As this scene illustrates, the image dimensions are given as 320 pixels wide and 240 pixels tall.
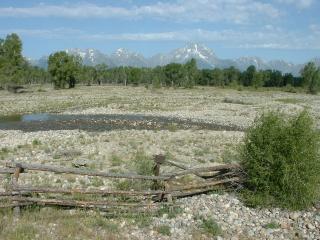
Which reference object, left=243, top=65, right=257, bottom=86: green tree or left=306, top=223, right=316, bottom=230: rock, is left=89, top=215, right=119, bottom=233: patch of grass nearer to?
left=306, top=223, right=316, bottom=230: rock

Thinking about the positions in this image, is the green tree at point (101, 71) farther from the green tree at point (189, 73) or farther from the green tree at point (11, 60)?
the green tree at point (11, 60)

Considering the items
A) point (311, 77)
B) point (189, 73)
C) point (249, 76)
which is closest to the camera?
point (311, 77)

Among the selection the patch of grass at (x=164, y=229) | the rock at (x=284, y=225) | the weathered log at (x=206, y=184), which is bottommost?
the patch of grass at (x=164, y=229)

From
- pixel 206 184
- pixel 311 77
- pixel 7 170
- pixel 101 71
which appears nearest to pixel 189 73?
pixel 101 71

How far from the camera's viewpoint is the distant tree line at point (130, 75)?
4035 inches

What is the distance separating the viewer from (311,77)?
135 m

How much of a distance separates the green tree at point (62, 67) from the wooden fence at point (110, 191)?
10213 cm

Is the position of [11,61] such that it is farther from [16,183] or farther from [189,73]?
[16,183]

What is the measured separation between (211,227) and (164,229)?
1.34 metres

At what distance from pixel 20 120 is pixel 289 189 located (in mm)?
39394

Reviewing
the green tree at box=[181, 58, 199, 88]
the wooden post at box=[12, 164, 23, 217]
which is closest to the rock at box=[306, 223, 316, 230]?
the wooden post at box=[12, 164, 23, 217]

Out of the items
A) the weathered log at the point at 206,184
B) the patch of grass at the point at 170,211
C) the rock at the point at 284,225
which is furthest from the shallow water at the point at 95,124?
the rock at the point at 284,225

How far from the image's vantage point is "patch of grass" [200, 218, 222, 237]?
1218 cm

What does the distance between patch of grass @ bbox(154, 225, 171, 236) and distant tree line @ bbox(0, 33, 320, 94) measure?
299 ft
